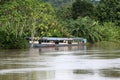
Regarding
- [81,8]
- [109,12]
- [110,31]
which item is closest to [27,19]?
[110,31]

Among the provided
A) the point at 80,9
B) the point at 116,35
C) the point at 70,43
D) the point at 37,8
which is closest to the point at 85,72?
the point at 37,8

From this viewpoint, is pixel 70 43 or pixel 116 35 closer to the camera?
pixel 70 43

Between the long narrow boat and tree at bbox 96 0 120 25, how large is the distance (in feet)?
75.5

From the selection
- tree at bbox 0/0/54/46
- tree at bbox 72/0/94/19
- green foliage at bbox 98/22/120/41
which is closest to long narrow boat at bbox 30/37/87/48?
tree at bbox 0/0/54/46

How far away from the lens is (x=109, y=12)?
95625 mm

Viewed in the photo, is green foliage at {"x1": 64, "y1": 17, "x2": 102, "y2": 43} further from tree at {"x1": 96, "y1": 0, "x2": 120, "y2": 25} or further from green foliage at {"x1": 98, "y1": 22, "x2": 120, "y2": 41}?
tree at {"x1": 96, "y1": 0, "x2": 120, "y2": 25}

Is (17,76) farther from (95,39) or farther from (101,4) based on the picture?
(101,4)

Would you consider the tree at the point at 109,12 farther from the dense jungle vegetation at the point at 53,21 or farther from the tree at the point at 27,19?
the tree at the point at 27,19

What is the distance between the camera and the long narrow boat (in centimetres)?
6195

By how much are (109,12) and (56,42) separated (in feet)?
107

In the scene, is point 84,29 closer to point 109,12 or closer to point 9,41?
point 109,12

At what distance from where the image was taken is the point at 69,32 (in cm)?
7619

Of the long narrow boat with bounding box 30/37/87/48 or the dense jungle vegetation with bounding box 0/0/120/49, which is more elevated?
the dense jungle vegetation with bounding box 0/0/120/49

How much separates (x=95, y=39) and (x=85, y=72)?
193 feet
